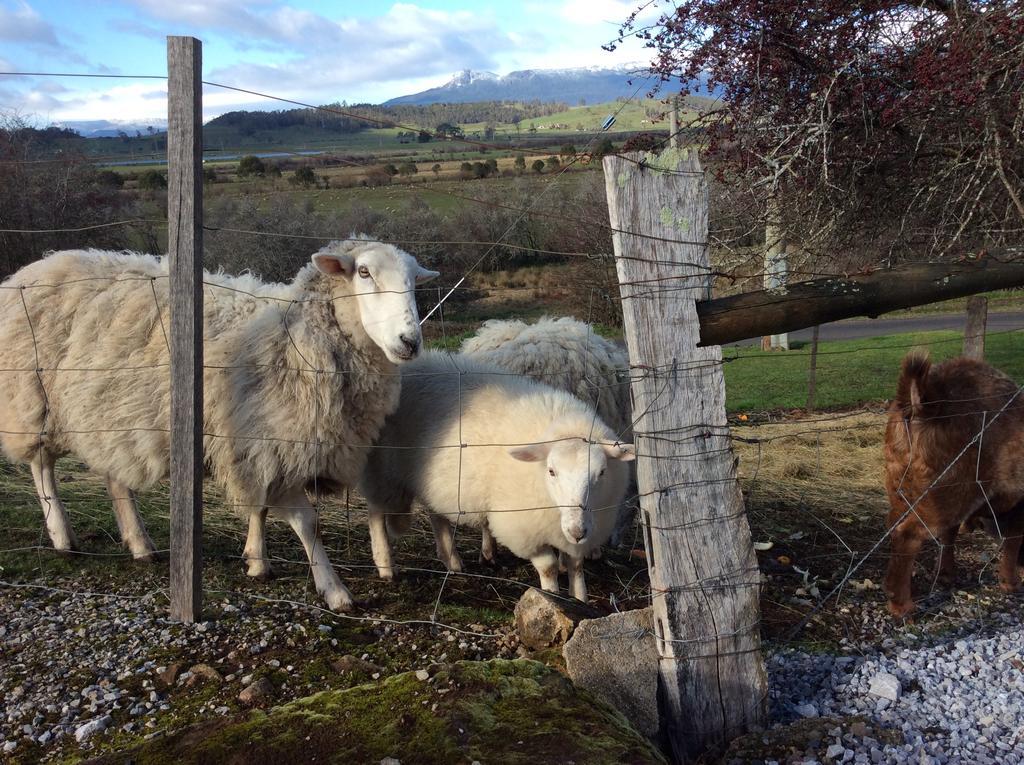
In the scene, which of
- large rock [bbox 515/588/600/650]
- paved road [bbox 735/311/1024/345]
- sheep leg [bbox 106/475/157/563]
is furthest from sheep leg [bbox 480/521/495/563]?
paved road [bbox 735/311/1024/345]

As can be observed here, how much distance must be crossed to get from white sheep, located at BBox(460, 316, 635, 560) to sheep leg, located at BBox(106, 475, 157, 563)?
7.69ft

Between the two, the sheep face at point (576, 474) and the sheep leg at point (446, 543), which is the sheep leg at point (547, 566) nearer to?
the sheep face at point (576, 474)

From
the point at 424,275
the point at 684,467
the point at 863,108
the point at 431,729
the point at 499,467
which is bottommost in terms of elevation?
the point at 431,729

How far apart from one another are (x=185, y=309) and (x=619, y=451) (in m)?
2.55

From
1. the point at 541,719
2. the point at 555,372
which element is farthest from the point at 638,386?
the point at 555,372

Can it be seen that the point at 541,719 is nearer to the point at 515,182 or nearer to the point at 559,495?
the point at 559,495

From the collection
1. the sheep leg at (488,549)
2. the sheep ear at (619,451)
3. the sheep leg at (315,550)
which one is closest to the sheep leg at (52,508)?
the sheep leg at (315,550)

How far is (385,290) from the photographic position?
193 inches

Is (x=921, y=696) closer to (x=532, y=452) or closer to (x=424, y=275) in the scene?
(x=532, y=452)

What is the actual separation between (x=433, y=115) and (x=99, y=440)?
58891mm

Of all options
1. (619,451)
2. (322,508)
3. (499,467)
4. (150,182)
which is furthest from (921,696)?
(150,182)

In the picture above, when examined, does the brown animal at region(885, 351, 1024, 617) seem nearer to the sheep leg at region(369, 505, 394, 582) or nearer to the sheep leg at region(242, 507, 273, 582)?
the sheep leg at region(369, 505, 394, 582)

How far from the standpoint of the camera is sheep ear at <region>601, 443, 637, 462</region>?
4816 millimetres

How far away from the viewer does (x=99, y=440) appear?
5.20 meters
